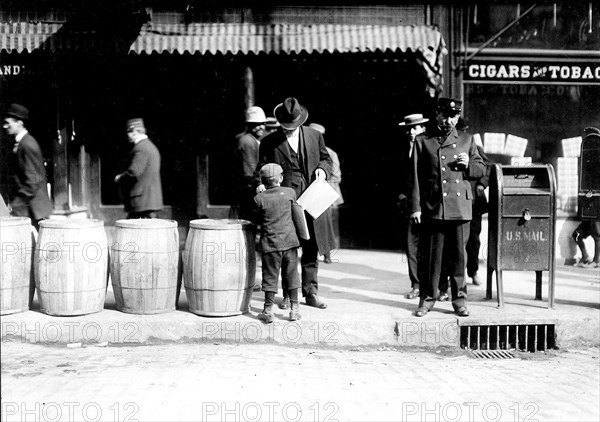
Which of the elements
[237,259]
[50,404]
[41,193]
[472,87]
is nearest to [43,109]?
[41,193]

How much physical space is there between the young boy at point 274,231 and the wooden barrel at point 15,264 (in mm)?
2122

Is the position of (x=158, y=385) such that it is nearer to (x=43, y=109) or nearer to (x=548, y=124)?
(x=43, y=109)

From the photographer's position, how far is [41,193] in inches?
299

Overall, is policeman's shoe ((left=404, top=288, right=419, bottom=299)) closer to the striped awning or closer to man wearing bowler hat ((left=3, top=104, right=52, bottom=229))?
the striped awning

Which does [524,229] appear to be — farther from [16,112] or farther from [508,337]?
[16,112]

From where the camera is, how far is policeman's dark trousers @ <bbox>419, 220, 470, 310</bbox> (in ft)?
22.7

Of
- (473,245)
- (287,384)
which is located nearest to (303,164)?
(473,245)

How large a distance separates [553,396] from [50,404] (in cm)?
339

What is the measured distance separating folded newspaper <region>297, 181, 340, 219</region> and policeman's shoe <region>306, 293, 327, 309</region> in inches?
31.7

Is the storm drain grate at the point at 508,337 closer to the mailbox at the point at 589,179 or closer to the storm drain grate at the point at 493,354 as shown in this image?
the storm drain grate at the point at 493,354

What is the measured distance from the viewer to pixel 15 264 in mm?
6566

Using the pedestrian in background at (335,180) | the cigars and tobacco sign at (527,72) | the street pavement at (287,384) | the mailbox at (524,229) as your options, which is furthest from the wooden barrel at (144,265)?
the cigars and tobacco sign at (527,72)

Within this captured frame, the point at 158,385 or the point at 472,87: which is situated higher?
the point at 472,87

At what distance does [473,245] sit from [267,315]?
298 centimetres
